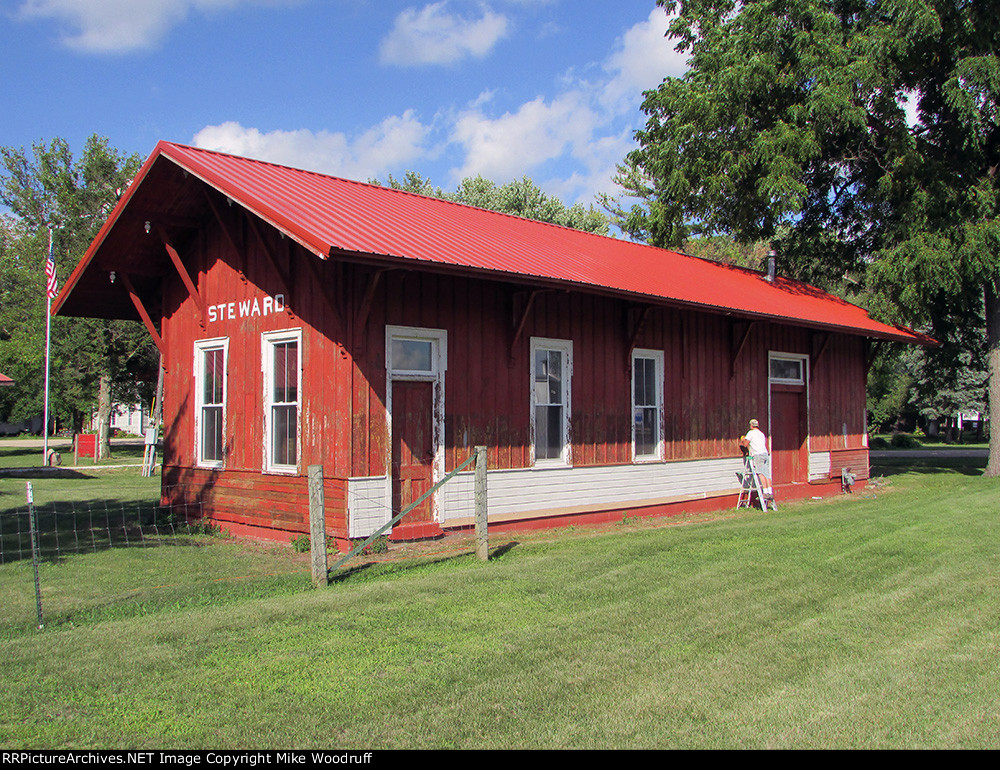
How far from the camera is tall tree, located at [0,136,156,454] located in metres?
34.2

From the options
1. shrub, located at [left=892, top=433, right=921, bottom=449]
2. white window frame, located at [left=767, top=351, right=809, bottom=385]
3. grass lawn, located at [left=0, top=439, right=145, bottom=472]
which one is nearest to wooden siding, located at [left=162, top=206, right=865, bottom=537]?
white window frame, located at [left=767, top=351, right=809, bottom=385]

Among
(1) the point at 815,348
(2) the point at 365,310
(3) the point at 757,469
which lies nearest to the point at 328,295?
(2) the point at 365,310

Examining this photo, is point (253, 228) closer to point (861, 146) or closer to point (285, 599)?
point (285, 599)

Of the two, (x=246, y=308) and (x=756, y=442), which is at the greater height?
(x=246, y=308)

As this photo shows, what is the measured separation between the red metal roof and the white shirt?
2.18 meters

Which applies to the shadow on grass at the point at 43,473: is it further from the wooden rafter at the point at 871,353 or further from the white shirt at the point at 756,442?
the wooden rafter at the point at 871,353

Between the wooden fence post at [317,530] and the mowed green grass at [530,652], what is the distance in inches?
10.0

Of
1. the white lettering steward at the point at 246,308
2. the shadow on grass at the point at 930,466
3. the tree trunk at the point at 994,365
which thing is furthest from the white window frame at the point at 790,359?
the white lettering steward at the point at 246,308

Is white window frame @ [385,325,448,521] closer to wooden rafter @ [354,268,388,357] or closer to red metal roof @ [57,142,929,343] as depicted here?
wooden rafter @ [354,268,388,357]

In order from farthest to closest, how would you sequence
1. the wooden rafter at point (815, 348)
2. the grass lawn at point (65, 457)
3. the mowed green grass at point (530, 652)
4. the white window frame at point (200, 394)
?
the grass lawn at point (65, 457) < the wooden rafter at point (815, 348) < the white window frame at point (200, 394) < the mowed green grass at point (530, 652)

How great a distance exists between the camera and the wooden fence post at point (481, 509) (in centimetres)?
954

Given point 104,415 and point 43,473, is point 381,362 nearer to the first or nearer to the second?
point 43,473

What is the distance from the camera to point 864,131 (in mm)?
19359

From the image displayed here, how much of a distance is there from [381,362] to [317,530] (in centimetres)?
307
